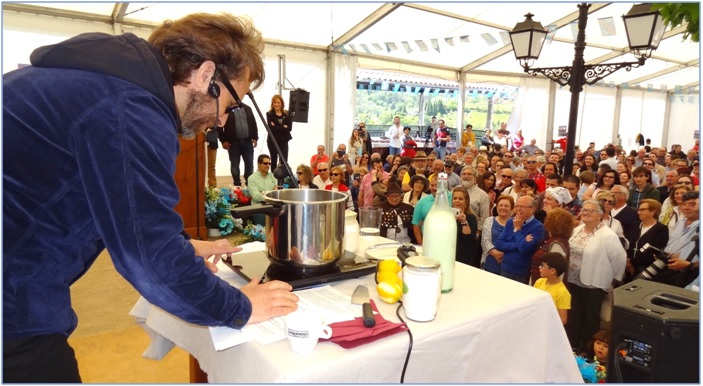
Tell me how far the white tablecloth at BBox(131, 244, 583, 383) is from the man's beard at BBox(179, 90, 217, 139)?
473mm

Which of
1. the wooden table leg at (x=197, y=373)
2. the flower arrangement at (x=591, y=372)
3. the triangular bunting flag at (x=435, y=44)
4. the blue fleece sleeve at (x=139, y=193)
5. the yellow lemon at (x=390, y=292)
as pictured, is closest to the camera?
the blue fleece sleeve at (x=139, y=193)

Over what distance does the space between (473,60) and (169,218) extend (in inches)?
478

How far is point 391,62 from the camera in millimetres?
11227

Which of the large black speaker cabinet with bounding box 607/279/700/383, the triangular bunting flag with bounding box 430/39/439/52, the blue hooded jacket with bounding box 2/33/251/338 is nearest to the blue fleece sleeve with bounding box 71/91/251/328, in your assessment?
the blue hooded jacket with bounding box 2/33/251/338

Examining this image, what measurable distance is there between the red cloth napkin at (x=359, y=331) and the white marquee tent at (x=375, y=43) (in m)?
5.50

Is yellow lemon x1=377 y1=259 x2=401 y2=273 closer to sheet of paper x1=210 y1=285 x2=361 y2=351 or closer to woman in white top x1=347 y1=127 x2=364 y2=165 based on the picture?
sheet of paper x1=210 y1=285 x2=361 y2=351

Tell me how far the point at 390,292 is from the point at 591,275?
2.80 metres

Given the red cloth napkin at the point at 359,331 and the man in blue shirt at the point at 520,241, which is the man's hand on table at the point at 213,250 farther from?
the man in blue shirt at the point at 520,241

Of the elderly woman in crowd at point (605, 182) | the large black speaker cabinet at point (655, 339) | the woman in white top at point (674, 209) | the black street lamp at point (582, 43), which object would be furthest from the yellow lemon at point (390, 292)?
the elderly woman in crowd at point (605, 182)

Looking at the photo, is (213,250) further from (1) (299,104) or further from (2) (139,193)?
(1) (299,104)

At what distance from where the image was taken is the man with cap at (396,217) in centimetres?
413

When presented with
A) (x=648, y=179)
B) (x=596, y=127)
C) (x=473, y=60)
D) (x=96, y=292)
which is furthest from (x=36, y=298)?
(x=596, y=127)

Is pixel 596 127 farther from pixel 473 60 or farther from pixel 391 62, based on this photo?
pixel 391 62

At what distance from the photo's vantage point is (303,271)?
126 centimetres
